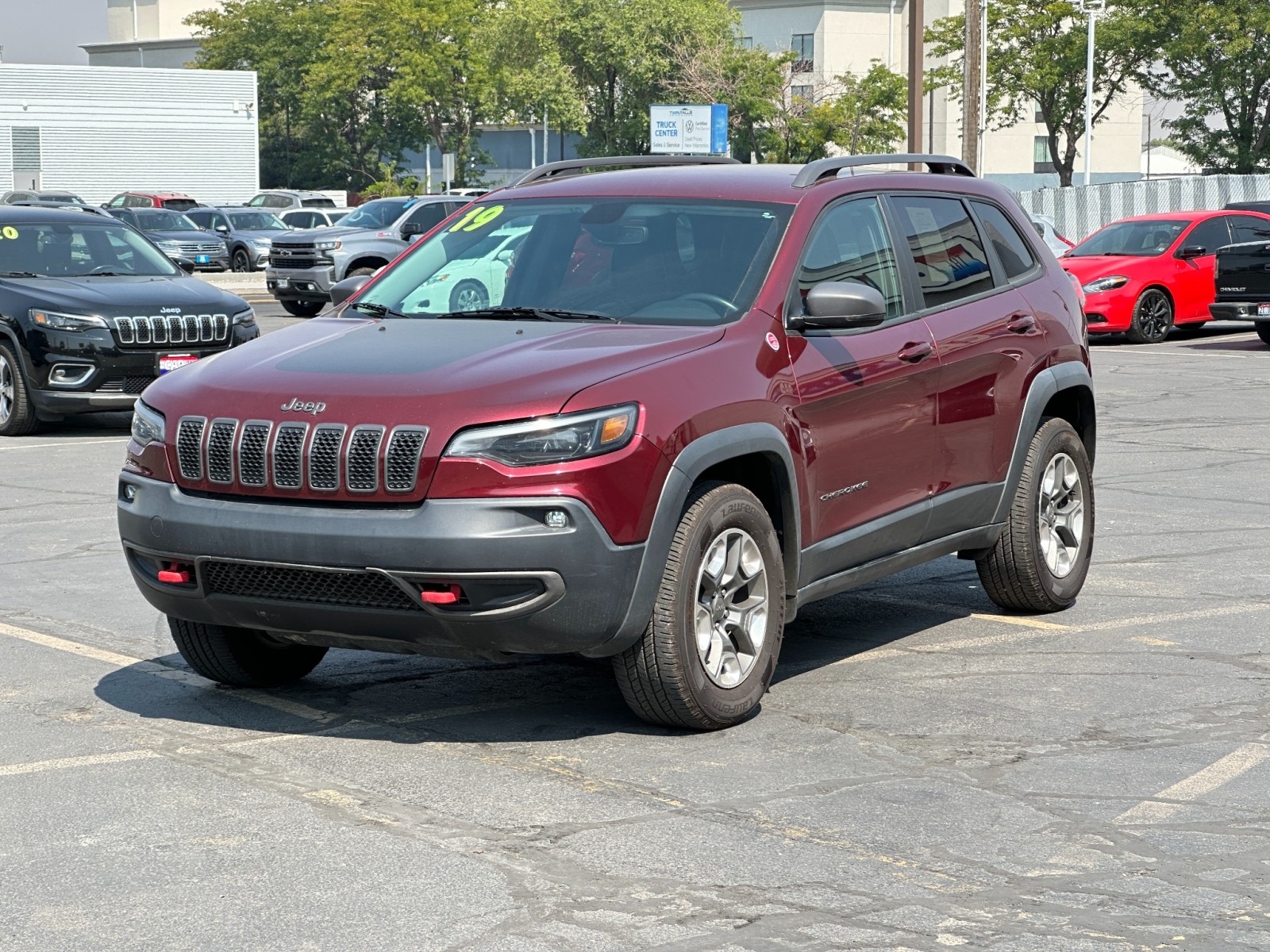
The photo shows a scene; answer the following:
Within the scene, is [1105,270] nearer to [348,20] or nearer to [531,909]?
[531,909]

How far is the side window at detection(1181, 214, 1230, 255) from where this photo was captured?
81.6 feet

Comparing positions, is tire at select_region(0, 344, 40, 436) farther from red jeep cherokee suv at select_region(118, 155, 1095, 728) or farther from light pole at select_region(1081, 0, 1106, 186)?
light pole at select_region(1081, 0, 1106, 186)

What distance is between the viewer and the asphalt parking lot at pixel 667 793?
13.9 feet

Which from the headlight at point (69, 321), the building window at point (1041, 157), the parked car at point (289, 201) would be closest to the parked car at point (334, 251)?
the headlight at point (69, 321)

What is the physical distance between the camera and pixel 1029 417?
7.57m

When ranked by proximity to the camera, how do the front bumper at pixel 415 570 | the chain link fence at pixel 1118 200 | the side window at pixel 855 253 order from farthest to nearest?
the chain link fence at pixel 1118 200 < the side window at pixel 855 253 < the front bumper at pixel 415 570

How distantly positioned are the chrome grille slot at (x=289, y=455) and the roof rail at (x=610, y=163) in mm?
2290

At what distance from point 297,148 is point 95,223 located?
273ft

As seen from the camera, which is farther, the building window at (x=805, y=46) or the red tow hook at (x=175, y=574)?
the building window at (x=805, y=46)

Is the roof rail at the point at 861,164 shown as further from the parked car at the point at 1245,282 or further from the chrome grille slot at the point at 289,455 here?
the parked car at the point at 1245,282

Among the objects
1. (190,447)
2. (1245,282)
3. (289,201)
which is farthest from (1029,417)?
(289,201)

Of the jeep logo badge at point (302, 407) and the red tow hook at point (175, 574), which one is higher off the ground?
the jeep logo badge at point (302, 407)

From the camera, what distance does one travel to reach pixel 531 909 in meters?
4.26

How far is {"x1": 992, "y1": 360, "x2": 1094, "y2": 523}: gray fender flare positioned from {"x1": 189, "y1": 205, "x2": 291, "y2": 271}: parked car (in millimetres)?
37124
